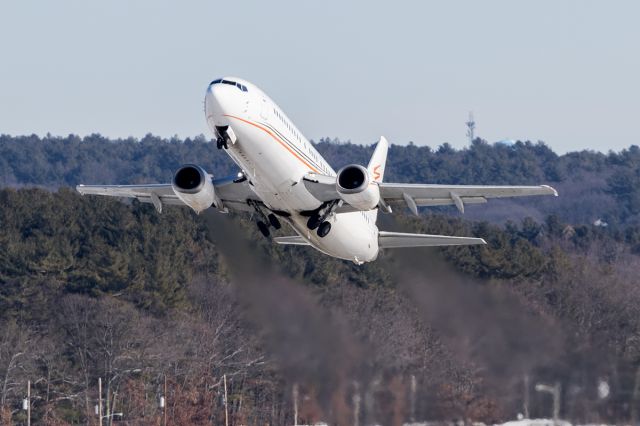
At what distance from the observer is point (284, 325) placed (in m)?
41.3

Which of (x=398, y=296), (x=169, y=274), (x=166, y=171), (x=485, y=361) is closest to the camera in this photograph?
(x=485, y=361)

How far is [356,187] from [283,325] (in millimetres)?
6155

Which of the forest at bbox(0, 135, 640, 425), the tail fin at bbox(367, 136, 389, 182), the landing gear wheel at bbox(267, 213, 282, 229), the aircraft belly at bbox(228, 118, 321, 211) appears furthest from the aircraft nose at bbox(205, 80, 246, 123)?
the tail fin at bbox(367, 136, 389, 182)

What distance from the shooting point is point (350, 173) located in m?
37.2

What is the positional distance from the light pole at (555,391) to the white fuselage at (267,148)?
835cm

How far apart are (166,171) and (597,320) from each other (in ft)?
530

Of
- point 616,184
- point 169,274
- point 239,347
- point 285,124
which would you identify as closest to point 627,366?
point 285,124

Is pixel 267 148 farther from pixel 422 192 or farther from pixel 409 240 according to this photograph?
pixel 409 240

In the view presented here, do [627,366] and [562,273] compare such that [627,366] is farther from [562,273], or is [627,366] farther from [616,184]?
[616,184]

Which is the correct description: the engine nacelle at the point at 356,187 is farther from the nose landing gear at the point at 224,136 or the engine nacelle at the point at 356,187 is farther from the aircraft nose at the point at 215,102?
the aircraft nose at the point at 215,102

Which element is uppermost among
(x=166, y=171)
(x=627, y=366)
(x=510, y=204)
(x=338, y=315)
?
(x=166, y=171)

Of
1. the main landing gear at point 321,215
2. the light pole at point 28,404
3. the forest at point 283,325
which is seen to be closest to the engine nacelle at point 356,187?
the main landing gear at point 321,215

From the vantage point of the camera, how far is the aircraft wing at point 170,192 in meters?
39.7

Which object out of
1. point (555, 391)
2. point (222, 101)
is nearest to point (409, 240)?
point (222, 101)
